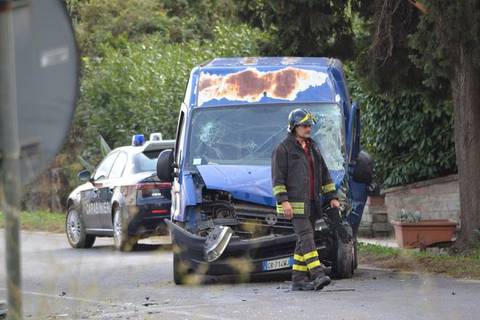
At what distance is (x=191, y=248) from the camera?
12344mm

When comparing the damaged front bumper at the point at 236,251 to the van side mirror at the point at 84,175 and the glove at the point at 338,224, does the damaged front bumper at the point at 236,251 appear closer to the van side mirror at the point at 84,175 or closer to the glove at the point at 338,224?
the glove at the point at 338,224

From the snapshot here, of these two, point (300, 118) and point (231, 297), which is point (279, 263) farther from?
point (300, 118)

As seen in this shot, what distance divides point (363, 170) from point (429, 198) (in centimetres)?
591

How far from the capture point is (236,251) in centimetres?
1222

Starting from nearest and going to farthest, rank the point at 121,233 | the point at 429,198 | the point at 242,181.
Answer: the point at 242,181 < the point at 121,233 < the point at 429,198

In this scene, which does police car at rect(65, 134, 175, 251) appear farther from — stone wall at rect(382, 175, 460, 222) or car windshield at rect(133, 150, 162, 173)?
stone wall at rect(382, 175, 460, 222)

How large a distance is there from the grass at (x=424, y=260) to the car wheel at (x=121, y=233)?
12.2ft

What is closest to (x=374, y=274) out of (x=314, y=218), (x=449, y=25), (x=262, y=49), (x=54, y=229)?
(x=314, y=218)

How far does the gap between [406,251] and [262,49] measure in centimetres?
380

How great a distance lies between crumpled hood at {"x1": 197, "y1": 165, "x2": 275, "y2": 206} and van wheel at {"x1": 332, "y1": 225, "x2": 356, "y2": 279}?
90cm

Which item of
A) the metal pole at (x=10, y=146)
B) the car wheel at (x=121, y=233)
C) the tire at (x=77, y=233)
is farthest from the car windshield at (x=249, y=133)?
the metal pole at (x=10, y=146)

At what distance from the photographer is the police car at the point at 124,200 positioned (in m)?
17.2

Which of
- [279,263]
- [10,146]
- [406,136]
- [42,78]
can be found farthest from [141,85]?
[10,146]

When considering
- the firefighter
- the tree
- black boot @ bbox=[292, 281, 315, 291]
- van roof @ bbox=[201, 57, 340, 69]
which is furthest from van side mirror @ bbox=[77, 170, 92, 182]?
black boot @ bbox=[292, 281, 315, 291]
